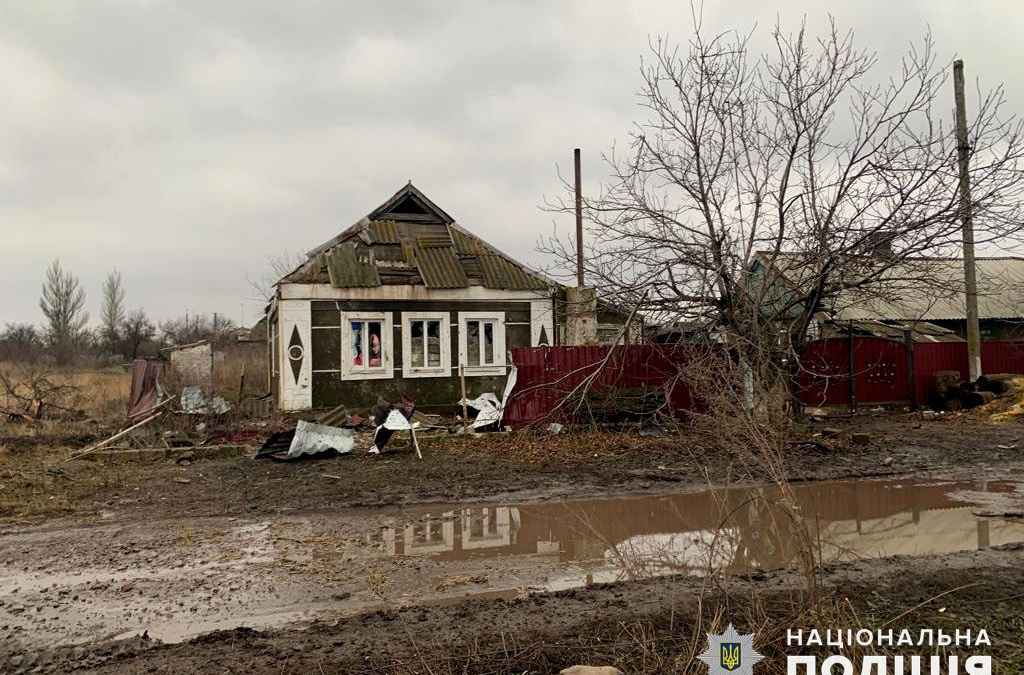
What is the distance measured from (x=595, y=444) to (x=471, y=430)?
290cm

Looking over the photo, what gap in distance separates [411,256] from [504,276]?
2661mm

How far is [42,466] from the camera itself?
37.5 ft

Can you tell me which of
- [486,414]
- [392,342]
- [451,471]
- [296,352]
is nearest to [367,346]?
[392,342]

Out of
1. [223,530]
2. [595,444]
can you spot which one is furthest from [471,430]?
[223,530]

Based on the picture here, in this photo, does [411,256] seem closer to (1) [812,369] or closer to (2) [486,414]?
(2) [486,414]

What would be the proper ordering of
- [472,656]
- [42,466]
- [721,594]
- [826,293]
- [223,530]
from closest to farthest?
1. [472,656]
2. [721,594]
3. [223,530]
4. [42,466]
5. [826,293]

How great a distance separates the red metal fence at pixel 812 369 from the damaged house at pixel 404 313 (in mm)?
3069

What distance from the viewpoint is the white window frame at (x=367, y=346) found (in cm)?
1747

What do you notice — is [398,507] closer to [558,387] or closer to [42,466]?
[558,387]

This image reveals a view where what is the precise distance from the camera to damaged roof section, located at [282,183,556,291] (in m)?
17.6

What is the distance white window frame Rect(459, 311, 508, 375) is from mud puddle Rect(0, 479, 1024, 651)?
10333 millimetres

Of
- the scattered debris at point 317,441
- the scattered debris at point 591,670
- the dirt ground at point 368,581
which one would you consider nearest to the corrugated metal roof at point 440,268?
the scattered debris at point 317,441
